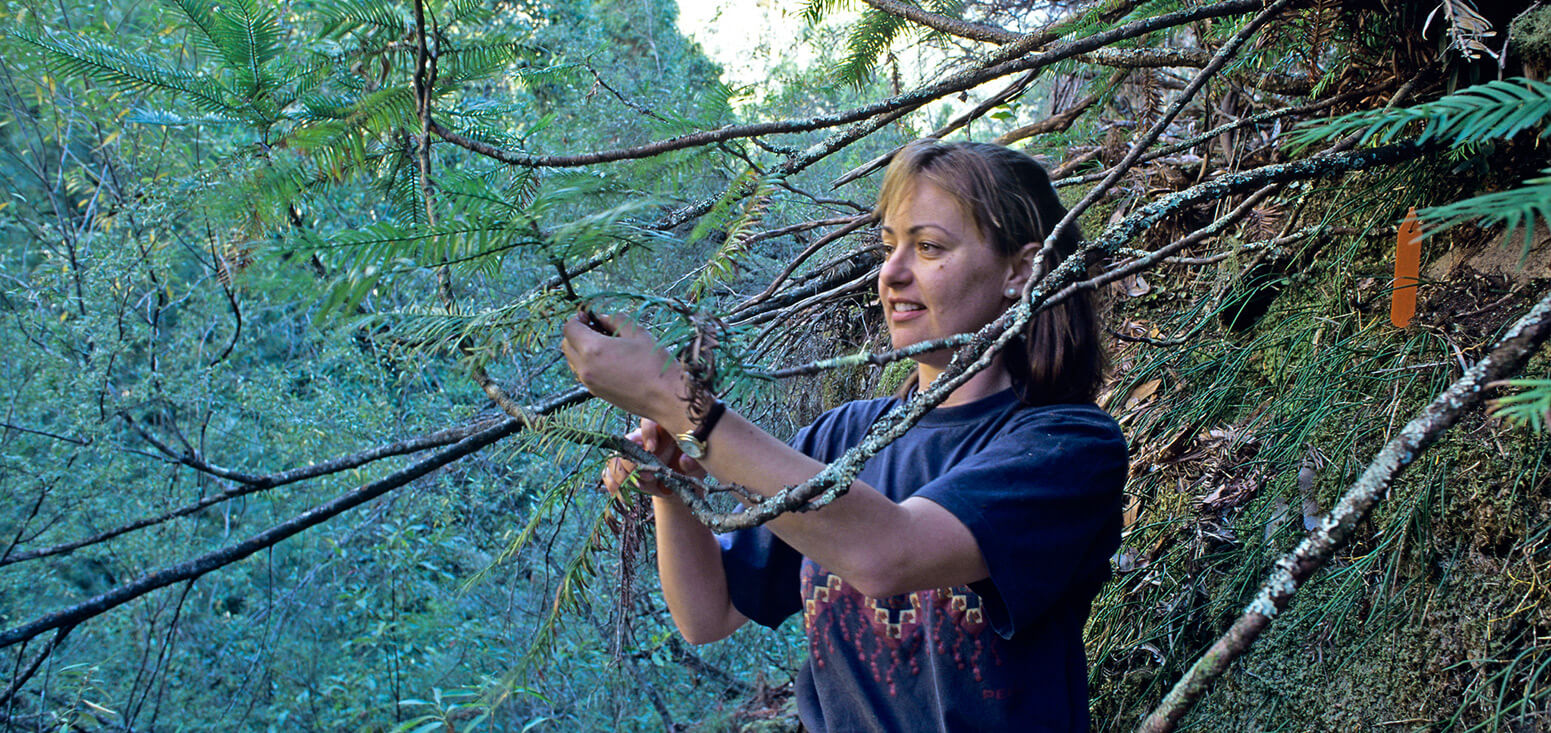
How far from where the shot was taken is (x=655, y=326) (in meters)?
1.05

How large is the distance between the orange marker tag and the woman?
0.56 meters

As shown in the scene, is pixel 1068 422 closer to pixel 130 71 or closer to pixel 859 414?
pixel 859 414

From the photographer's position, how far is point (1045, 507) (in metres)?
1.25

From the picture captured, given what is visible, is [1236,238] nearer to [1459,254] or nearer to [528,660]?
[1459,254]

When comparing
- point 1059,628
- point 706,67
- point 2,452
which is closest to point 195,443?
point 2,452

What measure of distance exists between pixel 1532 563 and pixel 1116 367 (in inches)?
51.0

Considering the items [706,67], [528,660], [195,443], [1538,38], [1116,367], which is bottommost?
[1116,367]

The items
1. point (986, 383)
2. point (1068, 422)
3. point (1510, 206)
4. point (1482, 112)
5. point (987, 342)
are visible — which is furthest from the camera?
point (986, 383)

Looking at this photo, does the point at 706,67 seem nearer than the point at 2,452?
No

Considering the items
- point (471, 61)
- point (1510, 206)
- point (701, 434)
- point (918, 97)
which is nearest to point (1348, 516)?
point (1510, 206)

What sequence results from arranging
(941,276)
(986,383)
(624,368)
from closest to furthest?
(624,368) < (941,276) < (986,383)

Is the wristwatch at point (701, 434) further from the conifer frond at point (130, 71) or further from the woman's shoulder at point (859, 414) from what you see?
the conifer frond at point (130, 71)

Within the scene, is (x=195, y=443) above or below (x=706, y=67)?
below

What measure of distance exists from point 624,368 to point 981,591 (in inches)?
25.9
